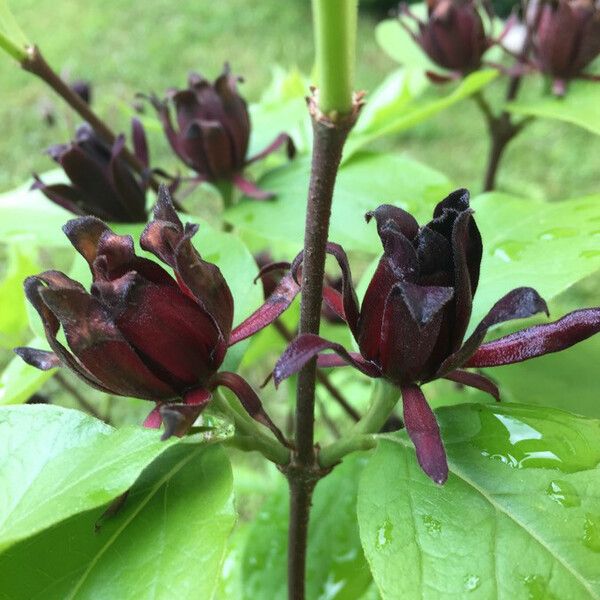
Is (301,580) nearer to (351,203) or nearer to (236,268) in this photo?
(236,268)

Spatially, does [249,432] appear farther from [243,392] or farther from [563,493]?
[563,493]

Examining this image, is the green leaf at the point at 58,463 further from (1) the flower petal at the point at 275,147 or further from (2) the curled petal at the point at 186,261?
(1) the flower petal at the point at 275,147

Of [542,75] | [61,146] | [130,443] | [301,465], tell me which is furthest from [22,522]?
[542,75]

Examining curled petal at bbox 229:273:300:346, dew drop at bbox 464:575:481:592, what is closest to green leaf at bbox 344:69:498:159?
curled petal at bbox 229:273:300:346

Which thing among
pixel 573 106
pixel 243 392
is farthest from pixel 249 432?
pixel 573 106

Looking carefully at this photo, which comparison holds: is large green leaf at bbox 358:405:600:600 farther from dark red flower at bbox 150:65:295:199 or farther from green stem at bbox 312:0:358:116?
dark red flower at bbox 150:65:295:199
